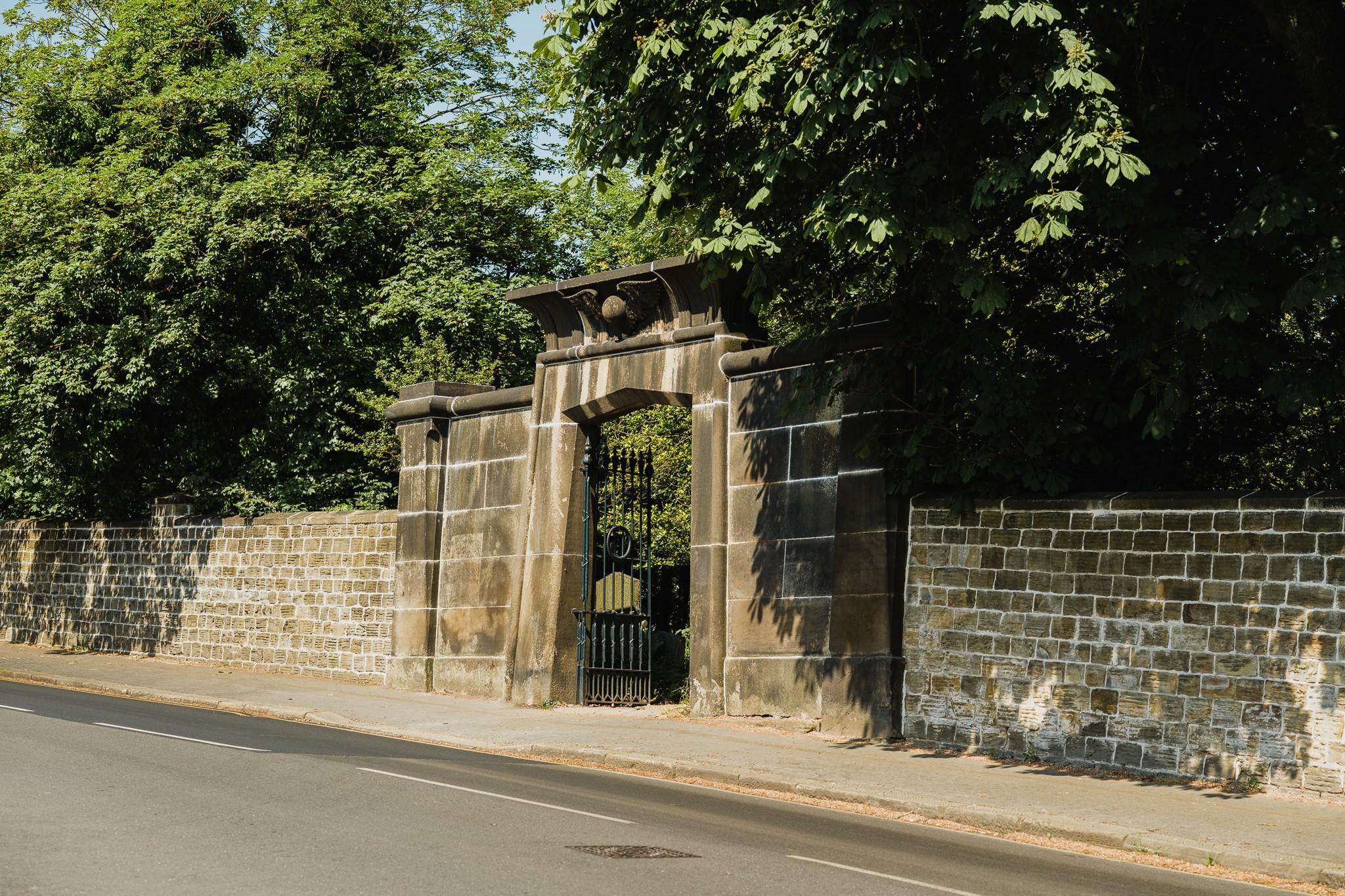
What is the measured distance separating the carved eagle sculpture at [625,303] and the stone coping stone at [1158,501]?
434 centimetres

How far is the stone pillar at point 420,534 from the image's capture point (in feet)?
58.9

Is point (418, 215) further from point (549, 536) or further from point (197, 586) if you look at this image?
A: point (549, 536)

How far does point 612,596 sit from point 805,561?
3670 mm

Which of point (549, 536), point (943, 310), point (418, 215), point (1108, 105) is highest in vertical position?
point (418, 215)

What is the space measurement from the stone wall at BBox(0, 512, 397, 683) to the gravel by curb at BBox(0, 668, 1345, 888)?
3094 millimetres

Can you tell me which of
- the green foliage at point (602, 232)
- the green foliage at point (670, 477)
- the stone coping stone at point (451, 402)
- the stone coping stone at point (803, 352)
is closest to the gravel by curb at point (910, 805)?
the stone coping stone at point (803, 352)

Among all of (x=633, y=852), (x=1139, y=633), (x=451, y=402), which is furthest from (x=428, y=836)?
(x=451, y=402)

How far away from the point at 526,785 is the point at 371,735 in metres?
4.37

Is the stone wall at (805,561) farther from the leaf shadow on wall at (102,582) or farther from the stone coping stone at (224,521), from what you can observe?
the leaf shadow on wall at (102,582)

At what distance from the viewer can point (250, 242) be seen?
21.8 metres

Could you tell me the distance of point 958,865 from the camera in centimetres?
776

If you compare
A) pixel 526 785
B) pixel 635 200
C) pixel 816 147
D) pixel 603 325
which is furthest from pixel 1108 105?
pixel 635 200

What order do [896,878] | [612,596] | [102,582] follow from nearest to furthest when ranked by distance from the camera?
[896,878] → [612,596] → [102,582]

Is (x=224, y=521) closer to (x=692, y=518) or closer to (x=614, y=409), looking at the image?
(x=614, y=409)
